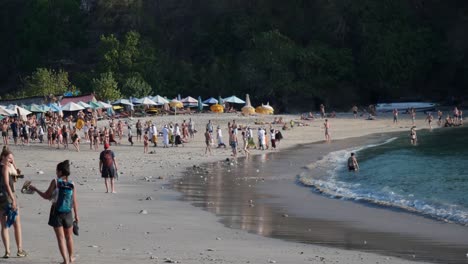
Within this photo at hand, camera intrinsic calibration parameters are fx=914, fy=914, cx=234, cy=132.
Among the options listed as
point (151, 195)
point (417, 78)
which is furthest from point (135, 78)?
point (151, 195)

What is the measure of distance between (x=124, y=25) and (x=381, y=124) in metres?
31.7

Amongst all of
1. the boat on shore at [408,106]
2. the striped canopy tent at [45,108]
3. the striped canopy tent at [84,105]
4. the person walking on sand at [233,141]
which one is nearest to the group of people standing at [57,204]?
the person walking on sand at [233,141]

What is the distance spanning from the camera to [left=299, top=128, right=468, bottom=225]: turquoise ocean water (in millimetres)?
24375

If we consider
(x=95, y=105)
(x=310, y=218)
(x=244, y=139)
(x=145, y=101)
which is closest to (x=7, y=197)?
(x=310, y=218)

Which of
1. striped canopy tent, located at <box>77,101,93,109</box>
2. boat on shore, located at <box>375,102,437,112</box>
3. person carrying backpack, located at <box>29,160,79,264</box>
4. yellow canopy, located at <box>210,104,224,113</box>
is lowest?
person carrying backpack, located at <box>29,160,79,264</box>

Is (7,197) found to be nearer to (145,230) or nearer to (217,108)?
(145,230)

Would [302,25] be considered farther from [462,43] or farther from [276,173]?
[276,173]

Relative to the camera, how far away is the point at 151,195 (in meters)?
24.7

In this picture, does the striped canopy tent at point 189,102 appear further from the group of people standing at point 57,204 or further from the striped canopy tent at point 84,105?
the group of people standing at point 57,204

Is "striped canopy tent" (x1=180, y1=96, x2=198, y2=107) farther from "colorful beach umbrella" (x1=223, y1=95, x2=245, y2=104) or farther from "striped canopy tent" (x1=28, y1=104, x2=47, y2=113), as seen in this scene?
"striped canopy tent" (x1=28, y1=104, x2=47, y2=113)

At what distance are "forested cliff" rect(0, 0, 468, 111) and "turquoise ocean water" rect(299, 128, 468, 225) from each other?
27811mm

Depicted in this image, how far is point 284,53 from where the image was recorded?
77.1 metres

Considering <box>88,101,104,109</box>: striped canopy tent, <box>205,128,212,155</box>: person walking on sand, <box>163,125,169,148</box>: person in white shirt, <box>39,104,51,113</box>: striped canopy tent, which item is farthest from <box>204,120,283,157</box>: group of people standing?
<box>88,101,104,109</box>: striped canopy tent

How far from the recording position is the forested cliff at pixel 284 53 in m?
76.4
